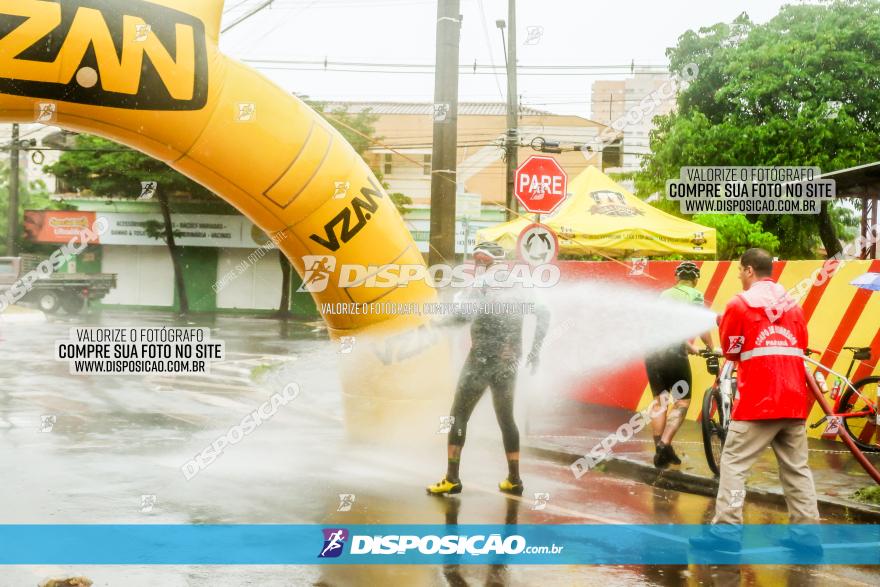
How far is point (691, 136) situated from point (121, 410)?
1129 cm

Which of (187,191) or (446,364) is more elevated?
(187,191)

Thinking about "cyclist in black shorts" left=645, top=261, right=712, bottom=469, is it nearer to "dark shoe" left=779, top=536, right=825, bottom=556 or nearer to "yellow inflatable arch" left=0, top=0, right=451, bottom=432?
"yellow inflatable arch" left=0, top=0, right=451, bottom=432

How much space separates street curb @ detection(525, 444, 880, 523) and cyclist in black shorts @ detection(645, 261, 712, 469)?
0.17m

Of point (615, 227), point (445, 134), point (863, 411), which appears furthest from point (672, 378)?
point (615, 227)

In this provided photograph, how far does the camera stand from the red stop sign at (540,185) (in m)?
10.2

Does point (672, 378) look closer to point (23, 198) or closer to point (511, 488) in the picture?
point (511, 488)

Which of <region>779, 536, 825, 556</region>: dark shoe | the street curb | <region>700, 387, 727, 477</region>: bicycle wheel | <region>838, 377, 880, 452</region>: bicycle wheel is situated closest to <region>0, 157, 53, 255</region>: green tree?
the street curb

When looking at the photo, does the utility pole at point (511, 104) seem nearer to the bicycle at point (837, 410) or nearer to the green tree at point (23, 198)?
the bicycle at point (837, 410)

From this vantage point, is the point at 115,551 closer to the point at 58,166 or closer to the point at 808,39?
the point at 808,39

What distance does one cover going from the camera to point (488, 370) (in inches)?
267

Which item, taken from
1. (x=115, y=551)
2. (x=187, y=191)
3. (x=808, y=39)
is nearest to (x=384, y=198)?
(x=115, y=551)

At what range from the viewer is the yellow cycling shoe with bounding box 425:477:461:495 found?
22.2 ft

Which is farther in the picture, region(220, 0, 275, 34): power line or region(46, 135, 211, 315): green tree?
region(46, 135, 211, 315): green tree

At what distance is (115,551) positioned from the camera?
5344 mm
